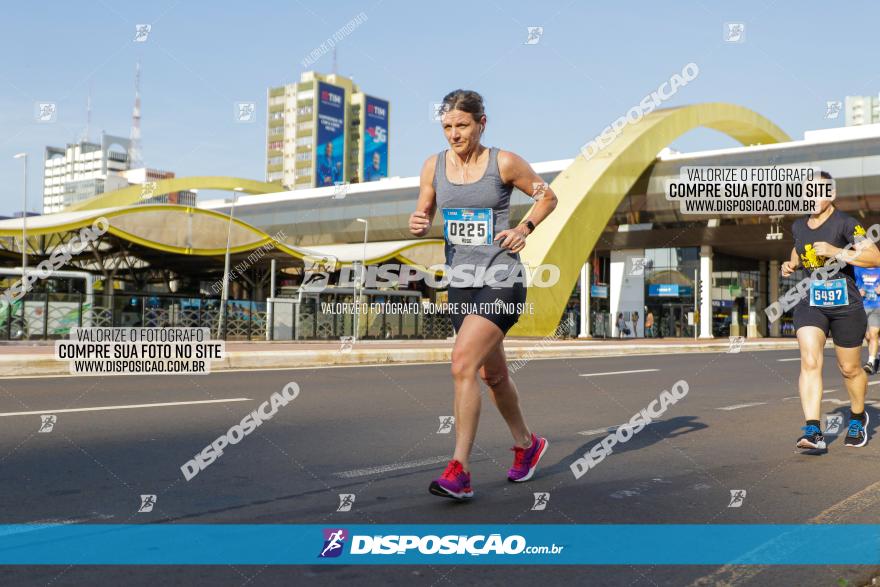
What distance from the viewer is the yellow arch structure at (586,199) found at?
36.8 meters

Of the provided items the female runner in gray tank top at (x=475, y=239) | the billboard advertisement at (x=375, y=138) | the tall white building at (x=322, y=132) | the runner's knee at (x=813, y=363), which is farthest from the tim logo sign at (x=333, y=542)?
the billboard advertisement at (x=375, y=138)

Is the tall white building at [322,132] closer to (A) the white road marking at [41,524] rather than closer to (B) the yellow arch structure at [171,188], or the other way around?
(B) the yellow arch structure at [171,188]

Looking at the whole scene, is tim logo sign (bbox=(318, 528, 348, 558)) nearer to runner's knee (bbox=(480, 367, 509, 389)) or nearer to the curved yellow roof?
runner's knee (bbox=(480, 367, 509, 389))

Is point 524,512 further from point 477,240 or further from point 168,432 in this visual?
point 168,432

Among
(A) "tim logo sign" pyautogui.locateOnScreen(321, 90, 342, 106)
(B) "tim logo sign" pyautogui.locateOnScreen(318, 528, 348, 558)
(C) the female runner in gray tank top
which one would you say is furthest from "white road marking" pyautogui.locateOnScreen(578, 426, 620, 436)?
(A) "tim logo sign" pyautogui.locateOnScreen(321, 90, 342, 106)

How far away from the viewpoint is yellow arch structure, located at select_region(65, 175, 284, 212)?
69062 millimetres

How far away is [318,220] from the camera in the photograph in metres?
57.7

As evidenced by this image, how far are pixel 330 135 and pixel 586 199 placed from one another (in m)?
117

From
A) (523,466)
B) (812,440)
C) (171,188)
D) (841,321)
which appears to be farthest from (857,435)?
(171,188)

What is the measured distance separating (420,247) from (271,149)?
120 metres

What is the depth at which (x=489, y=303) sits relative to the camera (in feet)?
13.2

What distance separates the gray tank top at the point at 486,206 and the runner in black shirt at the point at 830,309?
2.58 meters

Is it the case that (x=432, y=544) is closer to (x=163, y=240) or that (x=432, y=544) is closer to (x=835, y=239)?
(x=835, y=239)

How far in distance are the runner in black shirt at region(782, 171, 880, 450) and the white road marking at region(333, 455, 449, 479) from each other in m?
2.47
